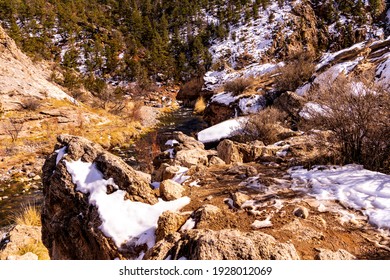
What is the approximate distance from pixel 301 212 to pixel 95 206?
3.53 m

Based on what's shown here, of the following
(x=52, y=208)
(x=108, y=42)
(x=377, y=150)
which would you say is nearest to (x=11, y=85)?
(x=52, y=208)

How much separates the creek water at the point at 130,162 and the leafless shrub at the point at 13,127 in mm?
6902

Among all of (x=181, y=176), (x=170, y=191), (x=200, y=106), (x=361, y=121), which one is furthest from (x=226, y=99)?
(x=170, y=191)

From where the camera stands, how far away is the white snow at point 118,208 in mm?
4086

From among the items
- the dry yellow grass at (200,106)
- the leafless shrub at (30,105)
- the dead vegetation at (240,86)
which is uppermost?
the leafless shrub at (30,105)

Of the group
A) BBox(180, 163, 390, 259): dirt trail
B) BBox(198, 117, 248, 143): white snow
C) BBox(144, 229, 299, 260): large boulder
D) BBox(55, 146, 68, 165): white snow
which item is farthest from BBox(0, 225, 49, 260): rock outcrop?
BBox(198, 117, 248, 143): white snow

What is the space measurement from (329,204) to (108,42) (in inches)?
2495

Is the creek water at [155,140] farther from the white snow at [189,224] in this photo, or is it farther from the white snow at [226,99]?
the white snow at [189,224]

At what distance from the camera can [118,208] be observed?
4.53 metres

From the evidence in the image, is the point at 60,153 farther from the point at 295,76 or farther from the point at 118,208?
the point at 295,76

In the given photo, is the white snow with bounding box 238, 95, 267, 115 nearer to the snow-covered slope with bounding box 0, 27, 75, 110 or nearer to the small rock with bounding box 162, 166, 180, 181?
the small rock with bounding box 162, 166, 180, 181

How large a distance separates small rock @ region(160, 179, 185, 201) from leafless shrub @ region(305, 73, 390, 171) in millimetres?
3708

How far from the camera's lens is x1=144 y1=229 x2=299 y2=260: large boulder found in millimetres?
2775

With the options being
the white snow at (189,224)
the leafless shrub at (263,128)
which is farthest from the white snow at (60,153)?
the leafless shrub at (263,128)
